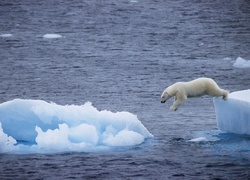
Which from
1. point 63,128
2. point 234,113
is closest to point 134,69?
point 234,113

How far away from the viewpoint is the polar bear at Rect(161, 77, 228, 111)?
12625mm

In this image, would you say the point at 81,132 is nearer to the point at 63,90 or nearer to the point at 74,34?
the point at 63,90

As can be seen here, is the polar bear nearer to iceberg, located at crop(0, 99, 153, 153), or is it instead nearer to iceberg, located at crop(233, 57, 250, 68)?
iceberg, located at crop(0, 99, 153, 153)

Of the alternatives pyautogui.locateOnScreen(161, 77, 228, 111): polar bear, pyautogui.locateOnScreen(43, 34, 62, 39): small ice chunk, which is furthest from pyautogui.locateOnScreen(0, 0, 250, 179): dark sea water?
pyautogui.locateOnScreen(161, 77, 228, 111): polar bear

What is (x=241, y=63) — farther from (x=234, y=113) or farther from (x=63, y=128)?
(x=63, y=128)

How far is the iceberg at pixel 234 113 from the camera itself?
12.3 metres

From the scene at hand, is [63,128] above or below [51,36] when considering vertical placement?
below

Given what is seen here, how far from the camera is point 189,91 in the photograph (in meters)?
12.7

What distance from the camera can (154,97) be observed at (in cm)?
1600

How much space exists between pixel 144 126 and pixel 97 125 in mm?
1134

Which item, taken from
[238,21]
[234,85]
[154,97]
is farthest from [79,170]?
[238,21]

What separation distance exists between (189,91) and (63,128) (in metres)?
1.97

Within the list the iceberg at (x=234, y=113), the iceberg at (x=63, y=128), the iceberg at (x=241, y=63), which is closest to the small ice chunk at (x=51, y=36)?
the iceberg at (x=241, y=63)

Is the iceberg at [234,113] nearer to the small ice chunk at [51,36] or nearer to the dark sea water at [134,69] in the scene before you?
the dark sea water at [134,69]
